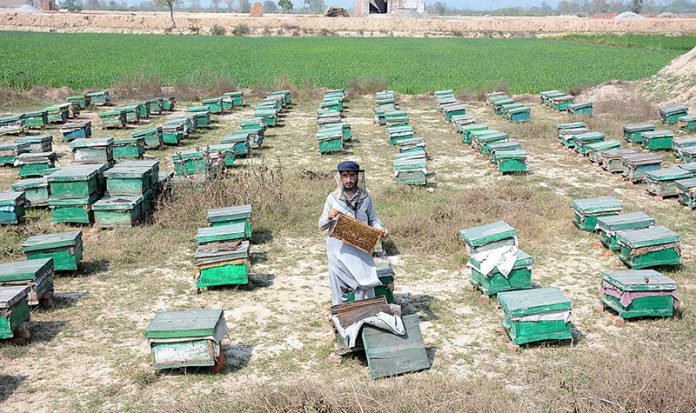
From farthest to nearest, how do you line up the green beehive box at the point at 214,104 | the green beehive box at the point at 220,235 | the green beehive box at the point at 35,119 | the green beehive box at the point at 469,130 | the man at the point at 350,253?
the green beehive box at the point at 214,104 < the green beehive box at the point at 35,119 < the green beehive box at the point at 469,130 < the green beehive box at the point at 220,235 < the man at the point at 350,253

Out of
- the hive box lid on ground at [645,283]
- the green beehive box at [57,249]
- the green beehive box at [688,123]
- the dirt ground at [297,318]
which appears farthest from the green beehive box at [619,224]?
the green beehive box at [688,123]

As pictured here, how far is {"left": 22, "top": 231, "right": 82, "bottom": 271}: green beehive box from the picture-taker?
8750 mm

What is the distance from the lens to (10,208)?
35.3ft

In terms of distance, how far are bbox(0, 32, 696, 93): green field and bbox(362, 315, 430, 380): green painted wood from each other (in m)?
21.5

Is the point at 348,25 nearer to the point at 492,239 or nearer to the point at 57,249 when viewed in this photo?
the point at 57,249

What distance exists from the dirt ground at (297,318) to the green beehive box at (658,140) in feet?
10.7

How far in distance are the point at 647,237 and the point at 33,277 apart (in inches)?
309

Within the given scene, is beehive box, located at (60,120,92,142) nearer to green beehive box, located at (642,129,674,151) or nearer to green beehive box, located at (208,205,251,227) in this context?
green beehive box, located at (208,205,251,227)

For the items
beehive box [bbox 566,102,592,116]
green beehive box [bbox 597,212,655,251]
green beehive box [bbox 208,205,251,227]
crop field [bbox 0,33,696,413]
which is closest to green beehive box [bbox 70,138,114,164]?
crop field [bbox 0,33,696,413]

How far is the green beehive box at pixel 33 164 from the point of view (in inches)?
543

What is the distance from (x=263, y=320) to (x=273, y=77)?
78.0ft

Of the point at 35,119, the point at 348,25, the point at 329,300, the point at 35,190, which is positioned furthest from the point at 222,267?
the point at 348,25

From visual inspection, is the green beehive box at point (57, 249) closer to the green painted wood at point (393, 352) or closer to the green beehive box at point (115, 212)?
the green beehive box at point (115, 212)

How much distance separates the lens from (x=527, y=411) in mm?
5305
